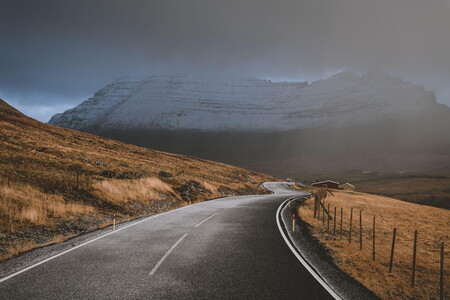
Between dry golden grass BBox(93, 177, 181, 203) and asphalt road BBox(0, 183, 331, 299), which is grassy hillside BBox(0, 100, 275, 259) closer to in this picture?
dry golden grass BBox(93, 177, 181, 203)

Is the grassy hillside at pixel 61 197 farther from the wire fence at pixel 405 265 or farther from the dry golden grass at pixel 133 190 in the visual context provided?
the wire fence at pixel 405 265

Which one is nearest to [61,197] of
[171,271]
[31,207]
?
[31,207]

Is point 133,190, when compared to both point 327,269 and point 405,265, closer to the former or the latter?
point 327,269

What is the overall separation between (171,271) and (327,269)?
388 cm

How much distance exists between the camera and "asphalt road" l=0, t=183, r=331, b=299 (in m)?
5.36

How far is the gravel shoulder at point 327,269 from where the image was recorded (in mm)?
5684

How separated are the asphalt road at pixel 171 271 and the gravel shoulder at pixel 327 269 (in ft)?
1.33

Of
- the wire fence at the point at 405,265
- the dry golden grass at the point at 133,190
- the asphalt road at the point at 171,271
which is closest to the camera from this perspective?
the asphalt road at the point at 171,271

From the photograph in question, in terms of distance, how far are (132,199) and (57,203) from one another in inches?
214

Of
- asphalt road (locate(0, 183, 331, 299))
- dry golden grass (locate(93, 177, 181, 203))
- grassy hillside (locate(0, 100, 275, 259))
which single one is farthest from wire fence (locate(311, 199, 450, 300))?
dry golden grass (locate(93, 177, 181, 203))

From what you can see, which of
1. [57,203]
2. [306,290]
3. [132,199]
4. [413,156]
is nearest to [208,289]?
[306,290]

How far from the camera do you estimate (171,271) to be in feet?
21.2

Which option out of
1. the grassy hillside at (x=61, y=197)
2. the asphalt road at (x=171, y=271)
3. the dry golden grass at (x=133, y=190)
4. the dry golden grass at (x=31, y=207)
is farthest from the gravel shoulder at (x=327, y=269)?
the dry golden grass at (x=133, y=190)

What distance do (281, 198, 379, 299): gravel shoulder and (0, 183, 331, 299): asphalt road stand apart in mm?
405
